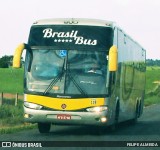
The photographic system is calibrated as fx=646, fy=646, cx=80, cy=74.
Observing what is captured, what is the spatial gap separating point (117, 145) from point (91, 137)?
2.43 metres

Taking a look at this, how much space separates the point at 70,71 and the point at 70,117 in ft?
4.24

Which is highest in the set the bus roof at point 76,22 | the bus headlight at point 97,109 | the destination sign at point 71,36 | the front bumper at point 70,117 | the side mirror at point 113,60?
the bus roof at point 76,22

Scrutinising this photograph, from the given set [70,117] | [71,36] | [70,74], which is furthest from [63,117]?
[71,36]

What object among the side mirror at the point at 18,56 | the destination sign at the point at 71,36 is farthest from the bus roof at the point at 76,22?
the side mirror at the point at 18,56

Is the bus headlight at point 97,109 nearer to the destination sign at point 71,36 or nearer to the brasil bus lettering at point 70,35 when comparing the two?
the destination sign at point 71,36

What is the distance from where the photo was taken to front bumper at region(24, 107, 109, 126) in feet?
57.9

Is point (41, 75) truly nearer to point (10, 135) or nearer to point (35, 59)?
point (35, 59)

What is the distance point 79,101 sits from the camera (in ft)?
58.1

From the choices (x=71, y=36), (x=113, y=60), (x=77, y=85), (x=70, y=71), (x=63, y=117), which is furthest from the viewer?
(x=71, y=36)

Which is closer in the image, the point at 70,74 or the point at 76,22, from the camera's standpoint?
the point at 70,74

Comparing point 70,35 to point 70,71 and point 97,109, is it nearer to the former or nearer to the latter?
point 70,71

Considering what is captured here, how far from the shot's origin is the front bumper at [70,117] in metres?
17.7

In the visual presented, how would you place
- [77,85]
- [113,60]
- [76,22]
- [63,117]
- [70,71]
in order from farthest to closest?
[76,22]
[70,71]
[77,85]
[63,117]
[113,60]

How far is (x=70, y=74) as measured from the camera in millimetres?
17922
